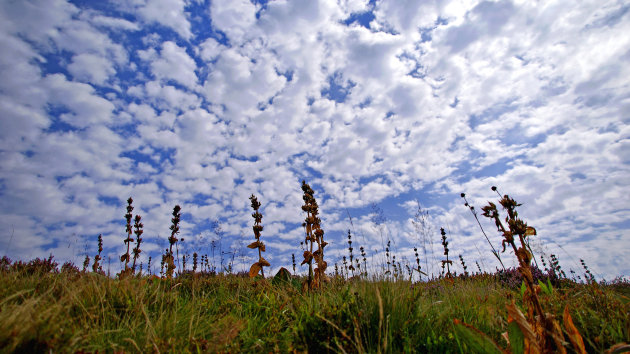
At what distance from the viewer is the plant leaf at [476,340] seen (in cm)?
245

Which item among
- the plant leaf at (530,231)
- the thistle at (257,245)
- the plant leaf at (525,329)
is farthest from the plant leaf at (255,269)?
the plant leaf at (530,231)

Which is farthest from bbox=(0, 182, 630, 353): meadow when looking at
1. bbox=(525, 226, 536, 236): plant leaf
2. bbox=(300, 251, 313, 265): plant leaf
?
bbox=(300, 251, 313, 265): plant leaf

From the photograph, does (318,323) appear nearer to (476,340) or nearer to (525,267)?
(476,340)

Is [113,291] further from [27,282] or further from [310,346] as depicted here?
[310,346]

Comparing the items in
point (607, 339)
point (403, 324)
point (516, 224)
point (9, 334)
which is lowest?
point (607, 339)

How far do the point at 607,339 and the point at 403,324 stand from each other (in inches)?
71.5

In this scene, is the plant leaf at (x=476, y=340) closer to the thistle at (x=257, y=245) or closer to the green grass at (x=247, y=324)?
the green grass at (x=247, y=324)

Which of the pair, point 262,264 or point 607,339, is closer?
point 607,339

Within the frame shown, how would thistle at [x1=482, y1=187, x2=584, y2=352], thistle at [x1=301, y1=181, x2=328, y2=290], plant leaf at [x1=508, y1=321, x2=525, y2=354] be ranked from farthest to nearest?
1. thistle at [x1=301, y1=181, x2=328, y2=290]
2. plant leaf at [x1=508, y1=321, x2=525, y2=354]
3. thistle at [x1=482, y1=187, x2=584, y2=352]

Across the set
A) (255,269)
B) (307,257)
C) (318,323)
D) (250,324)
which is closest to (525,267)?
(318,323)

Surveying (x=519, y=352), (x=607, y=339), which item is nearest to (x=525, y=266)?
(x=519, y=352)

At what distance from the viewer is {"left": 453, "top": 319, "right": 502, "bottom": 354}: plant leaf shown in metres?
2.45

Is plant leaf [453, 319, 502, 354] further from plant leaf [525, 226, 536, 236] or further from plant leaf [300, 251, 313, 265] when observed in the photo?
plant leaf [300, 251, 313, 265]

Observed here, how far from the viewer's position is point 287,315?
12.5ft
